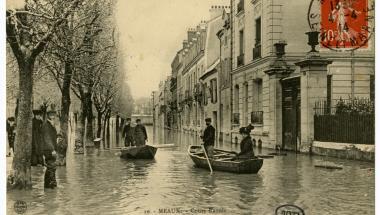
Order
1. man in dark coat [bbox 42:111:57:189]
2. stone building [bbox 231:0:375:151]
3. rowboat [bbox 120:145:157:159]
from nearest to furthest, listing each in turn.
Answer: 1. man in dark coat [bbox 42:111:57:189]
2. stone building [bbox 231:0:375:151]
3. rowboat [bbox 120:145:157:159]

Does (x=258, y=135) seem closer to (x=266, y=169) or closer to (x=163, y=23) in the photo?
(x=266, y=169)

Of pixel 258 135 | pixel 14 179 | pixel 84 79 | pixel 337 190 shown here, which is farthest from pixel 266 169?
pixel 84 79

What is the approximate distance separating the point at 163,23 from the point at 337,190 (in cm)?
615

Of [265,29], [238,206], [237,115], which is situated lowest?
[238,206]

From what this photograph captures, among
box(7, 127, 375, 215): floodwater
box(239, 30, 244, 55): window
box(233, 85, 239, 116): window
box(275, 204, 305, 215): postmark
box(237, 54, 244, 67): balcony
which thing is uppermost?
box(239, 30, 244, 55): window

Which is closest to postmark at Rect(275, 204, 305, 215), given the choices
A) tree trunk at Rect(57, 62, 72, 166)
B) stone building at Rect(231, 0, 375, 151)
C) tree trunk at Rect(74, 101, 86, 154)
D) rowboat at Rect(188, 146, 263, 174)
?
rowboat at Rect(188, 146, 263, 174)

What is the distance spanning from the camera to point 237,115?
971 inches

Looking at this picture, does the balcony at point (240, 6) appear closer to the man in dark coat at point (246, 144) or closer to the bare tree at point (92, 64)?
the bare tree at point (92, 64)

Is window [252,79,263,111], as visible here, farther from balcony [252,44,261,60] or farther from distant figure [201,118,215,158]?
distant figure [201,118,215,158]

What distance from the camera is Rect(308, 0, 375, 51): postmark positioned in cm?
1355

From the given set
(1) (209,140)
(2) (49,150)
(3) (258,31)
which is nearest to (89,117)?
(3) (258,31)

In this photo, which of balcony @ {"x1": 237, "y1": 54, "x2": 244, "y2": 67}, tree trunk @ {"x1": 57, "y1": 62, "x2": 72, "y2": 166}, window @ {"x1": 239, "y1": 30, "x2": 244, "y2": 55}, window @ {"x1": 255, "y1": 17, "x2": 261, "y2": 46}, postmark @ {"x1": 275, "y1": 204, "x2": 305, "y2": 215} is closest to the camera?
postmark @ {"x1": 275, "y1": 204, "x2": 305, "y2": 215}

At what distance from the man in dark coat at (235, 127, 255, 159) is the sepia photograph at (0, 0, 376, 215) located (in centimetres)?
3

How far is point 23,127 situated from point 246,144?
20.1 ft
